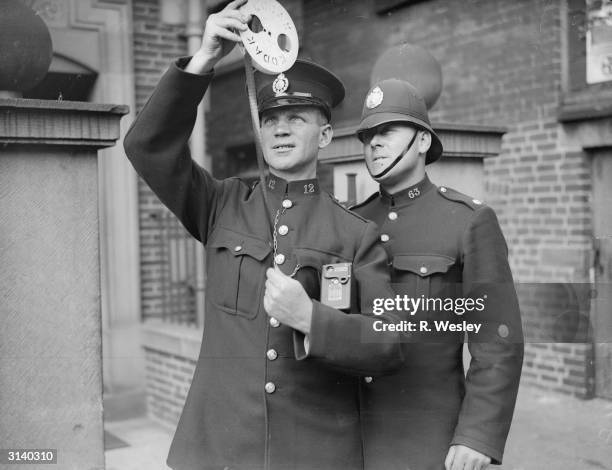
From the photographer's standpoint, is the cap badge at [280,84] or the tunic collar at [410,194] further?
the tunic collar at [410,194]

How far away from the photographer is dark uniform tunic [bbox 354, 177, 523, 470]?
1.98m

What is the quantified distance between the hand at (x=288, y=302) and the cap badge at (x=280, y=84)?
1.68 feet

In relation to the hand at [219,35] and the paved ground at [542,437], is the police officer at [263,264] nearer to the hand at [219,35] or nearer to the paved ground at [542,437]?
the hand at [219,35]

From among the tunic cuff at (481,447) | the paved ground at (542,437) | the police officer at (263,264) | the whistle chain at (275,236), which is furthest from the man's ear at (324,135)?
the paved ground at (542,437)

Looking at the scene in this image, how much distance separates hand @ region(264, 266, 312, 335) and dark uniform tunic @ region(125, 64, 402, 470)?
0.45 ft

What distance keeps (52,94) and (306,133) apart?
1578 mm

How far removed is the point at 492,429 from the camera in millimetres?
1920

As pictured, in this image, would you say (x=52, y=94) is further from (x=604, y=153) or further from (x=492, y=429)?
(x=604, y=153)

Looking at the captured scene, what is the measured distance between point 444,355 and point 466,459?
0.28 meters

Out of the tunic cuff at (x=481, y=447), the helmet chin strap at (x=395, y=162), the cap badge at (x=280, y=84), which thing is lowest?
the tunic cuff at (x=481, y=447)

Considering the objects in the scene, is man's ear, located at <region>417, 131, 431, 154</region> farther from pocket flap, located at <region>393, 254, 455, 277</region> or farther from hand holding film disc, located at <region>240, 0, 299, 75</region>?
hand holding film disc, located at <region>240, 0, 299, 75</region>

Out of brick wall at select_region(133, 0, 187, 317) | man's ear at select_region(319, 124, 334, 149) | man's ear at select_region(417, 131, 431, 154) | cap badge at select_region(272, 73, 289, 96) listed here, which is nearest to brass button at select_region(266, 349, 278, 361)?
man's ear at select_region(319, 124, 334, 149)

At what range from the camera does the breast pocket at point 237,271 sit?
1.90 metres

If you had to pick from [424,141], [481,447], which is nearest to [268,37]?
[424,141]
